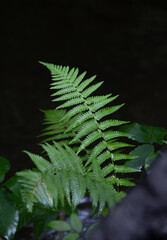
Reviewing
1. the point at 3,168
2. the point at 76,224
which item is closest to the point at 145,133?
the point at 3,168

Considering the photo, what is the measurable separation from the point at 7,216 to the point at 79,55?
4227 millimetres

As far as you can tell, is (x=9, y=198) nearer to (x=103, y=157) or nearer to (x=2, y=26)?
(x=103, y=157)

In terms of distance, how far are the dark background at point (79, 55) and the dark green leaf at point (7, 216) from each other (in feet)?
4.35

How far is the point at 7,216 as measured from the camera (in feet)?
4.63

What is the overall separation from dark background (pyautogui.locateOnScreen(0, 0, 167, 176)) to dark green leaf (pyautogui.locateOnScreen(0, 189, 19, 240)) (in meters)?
1.33

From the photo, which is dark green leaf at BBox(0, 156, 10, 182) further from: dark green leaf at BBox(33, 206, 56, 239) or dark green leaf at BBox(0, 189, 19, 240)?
dark green leaf at BBox(33, 206, 56, 239)

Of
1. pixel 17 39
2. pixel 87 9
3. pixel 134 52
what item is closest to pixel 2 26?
pixel 17 39

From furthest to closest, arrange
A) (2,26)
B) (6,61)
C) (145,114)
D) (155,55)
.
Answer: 1. (2,26)
2. (155,55)
3. (6,61)
4. (145,114)

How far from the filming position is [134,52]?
5.66 m

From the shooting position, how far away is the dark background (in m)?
3.70

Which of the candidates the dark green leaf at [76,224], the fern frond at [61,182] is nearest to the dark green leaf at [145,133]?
the fern frond at [61,182]

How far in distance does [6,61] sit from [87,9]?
10.7 ft

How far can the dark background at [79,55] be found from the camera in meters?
3.70

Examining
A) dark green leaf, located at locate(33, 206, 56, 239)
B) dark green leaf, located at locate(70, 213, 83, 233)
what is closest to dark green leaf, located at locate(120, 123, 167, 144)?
dark green leaf, located at locate(33, 206, 56, 239)
